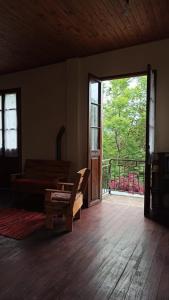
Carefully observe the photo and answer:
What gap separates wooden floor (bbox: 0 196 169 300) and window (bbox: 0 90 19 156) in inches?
120

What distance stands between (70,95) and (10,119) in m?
1.99

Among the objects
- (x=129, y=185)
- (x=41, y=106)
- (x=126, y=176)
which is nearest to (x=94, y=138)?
(x=41, y=106)

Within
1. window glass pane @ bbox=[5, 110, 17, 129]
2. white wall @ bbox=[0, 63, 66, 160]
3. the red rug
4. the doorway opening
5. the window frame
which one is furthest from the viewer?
the doorway opening

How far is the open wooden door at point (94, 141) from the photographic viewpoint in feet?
13.7

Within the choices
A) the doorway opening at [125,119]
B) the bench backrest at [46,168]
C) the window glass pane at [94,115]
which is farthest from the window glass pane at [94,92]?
the doorway opening at [125,119]

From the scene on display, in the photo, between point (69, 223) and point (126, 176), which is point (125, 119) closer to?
point (126, 176)

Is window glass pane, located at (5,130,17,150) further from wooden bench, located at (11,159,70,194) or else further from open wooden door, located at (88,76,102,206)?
open wooden door, located at (88,76,102,206)

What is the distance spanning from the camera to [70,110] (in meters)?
4.49

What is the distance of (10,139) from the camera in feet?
18.6

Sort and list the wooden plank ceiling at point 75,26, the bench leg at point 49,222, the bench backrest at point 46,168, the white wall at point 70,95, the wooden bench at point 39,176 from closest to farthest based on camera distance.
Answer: the wooden plank ceiling at point 75,26
the bench leg at point 49,222
the white wall at point 70,95
the wooden bench at point 39,176
the bench backrest at point 46,168

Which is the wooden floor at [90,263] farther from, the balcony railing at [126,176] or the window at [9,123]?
the window at [9,123]

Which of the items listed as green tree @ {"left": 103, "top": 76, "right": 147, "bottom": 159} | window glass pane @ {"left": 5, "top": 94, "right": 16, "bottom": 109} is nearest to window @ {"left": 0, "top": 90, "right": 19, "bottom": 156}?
window glass pane @ {"left": 5, "top": 94, "right": 16, "bottom": 109}

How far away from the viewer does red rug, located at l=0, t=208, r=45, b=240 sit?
118 inches

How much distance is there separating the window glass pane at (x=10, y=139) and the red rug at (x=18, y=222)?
1967mm
